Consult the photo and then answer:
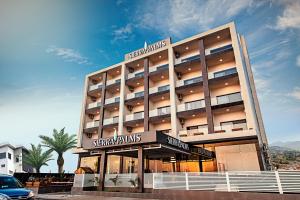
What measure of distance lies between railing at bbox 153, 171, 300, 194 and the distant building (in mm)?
60708

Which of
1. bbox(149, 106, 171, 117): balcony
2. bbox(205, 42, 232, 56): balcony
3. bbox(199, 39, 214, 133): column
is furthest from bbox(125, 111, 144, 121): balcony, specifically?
bbox(205, 42, 232, 56): balcony

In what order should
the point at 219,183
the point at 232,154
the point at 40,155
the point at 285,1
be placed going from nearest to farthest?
the point at 219,183
the point at 232,154
the point at 285,1
the point at 40,155

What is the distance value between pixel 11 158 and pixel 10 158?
628mm

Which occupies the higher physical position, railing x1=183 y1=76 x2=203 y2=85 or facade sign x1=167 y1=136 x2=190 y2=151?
railing x1=183 y1=76 x2=203 y2=85

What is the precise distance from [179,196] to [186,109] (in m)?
16.0

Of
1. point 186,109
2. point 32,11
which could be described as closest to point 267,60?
point 186,109

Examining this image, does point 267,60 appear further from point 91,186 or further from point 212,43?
point 91,186

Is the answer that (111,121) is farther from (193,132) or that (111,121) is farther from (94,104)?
(193,132)

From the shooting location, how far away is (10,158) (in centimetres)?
6050

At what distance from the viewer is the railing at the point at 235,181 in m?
11.6

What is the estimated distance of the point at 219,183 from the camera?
13.2m

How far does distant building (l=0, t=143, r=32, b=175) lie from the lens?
57.6 metres

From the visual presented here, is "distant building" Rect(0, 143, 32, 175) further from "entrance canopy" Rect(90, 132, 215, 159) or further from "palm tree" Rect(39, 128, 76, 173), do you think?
"entrance canopy" Rect(90, 132, 215, 159)

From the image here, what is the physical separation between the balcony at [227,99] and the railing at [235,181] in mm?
14461
